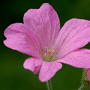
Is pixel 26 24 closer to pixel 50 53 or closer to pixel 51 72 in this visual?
pixel 50 53

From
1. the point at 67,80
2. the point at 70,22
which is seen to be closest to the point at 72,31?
the point at 70,22

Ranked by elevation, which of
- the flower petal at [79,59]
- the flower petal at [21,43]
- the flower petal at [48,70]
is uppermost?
the flower petal at [21,43]

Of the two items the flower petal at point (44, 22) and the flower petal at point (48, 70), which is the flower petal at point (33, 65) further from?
the flower petal at point (44, 22)

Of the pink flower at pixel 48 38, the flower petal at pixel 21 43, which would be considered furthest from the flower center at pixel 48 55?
the flower petal at pixel 21 43

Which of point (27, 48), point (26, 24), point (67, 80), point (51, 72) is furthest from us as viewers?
point (67, 80)

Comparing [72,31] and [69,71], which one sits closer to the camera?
[72,31]

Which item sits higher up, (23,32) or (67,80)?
(23,32)

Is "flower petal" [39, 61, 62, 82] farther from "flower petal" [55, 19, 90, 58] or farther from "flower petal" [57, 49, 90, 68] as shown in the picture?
"flower petal" [55, 19, 90, 58]

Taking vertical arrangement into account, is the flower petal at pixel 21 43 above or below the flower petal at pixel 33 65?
above
